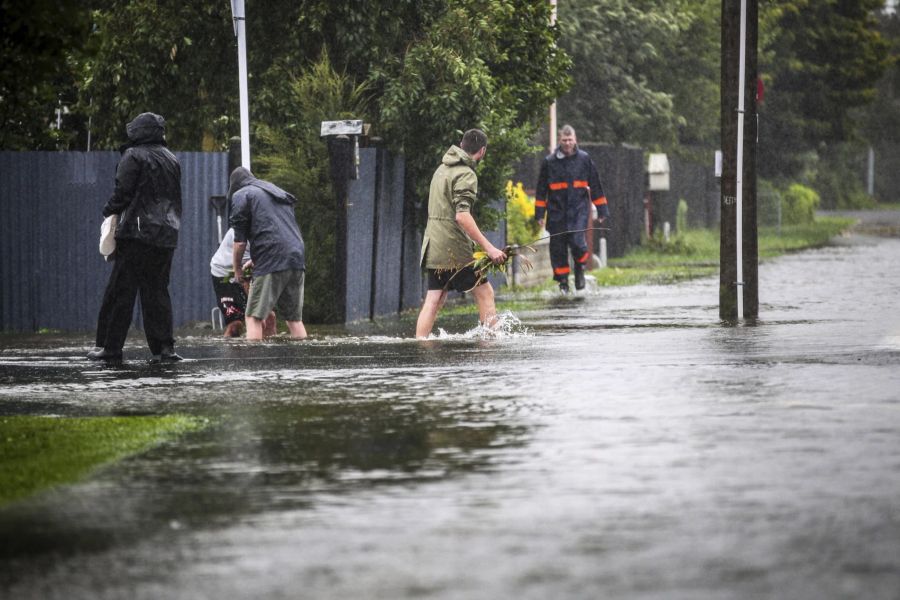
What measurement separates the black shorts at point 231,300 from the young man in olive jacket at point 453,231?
6.67 ft

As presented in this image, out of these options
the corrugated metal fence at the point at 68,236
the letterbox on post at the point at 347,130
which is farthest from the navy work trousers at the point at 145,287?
the corrugated metal fence at the point at 68,236

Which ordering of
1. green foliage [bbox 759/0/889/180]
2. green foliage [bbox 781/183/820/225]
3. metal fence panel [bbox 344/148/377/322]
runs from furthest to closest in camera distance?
green foliage [bbox 781/183/820/225] → green foliage [bbox 759/0/889/180] → metal fence panel [bbox 344/148/377/322]

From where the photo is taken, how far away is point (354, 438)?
9.78 m

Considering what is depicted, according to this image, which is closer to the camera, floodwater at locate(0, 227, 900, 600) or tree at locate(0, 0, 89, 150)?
floodwater at locate(0, 227, 900, 600)

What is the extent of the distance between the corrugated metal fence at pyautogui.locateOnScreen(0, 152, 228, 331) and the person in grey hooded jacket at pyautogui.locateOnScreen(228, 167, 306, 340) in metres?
3.19

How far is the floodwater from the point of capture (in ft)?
21.1

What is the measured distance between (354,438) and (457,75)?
1055 cm

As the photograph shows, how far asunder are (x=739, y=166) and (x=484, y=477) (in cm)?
1022

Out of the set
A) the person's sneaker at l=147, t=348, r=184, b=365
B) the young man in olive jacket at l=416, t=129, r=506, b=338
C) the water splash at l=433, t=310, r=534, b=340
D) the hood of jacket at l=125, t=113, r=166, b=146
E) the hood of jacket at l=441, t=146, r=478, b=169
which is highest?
the hood of jacket at l=125, t=113, r=166, b=146

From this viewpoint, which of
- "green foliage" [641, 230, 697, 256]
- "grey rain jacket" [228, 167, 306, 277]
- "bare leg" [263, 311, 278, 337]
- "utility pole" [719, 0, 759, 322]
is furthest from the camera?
"green foliage" [641, 230, 697, 256]

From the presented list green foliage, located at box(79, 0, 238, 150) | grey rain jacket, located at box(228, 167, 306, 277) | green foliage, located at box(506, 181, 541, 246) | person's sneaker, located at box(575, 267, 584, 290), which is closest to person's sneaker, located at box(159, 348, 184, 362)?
grey rain jacket, located at box(228, 167, 306, 277)

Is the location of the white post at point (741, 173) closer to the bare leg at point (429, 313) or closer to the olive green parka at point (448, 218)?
the olive green parka at point (448, 218)

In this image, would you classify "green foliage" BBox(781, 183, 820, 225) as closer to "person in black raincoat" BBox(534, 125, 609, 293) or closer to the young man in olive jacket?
"person in black raincoat" BBox(534, 125, 609, 293)

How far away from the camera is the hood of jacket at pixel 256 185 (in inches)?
622
